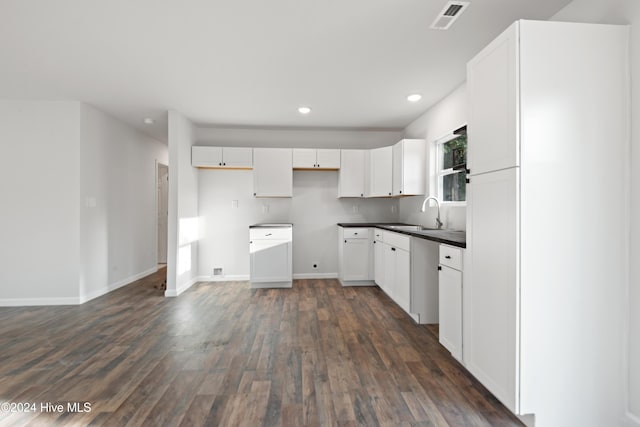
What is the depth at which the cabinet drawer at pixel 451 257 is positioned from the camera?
7.40 ft

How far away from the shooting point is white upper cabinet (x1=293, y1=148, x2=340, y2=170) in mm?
4938

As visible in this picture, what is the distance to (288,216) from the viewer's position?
5305mm

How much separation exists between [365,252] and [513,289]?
3.12 meters

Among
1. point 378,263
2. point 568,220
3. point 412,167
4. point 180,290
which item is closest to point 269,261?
point 180,290

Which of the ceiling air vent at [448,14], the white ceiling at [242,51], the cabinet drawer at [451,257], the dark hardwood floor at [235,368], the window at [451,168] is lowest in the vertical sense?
the dark hardwood floor at [235,368]

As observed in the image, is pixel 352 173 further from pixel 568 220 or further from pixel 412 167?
pixel 568 220

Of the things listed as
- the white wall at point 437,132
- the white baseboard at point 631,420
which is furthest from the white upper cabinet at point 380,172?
the white baseboard at point 631,420

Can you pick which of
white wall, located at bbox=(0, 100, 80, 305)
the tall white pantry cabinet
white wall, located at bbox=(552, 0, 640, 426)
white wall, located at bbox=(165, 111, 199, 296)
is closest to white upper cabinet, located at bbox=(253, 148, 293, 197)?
white wall, located at bbox=(165, 111, 199, 296)

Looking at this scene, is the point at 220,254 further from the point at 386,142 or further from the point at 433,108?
the point at 433,108

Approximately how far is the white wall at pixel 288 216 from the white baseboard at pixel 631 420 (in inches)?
154

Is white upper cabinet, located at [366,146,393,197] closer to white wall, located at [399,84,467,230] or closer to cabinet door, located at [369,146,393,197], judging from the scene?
cabinet door, located at [369,146,393,197]

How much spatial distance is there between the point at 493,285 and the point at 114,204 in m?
4.89

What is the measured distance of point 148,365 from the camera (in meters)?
2.35

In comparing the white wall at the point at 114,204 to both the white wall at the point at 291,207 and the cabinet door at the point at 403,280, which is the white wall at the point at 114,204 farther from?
the cabinet door at the point at 403,280
